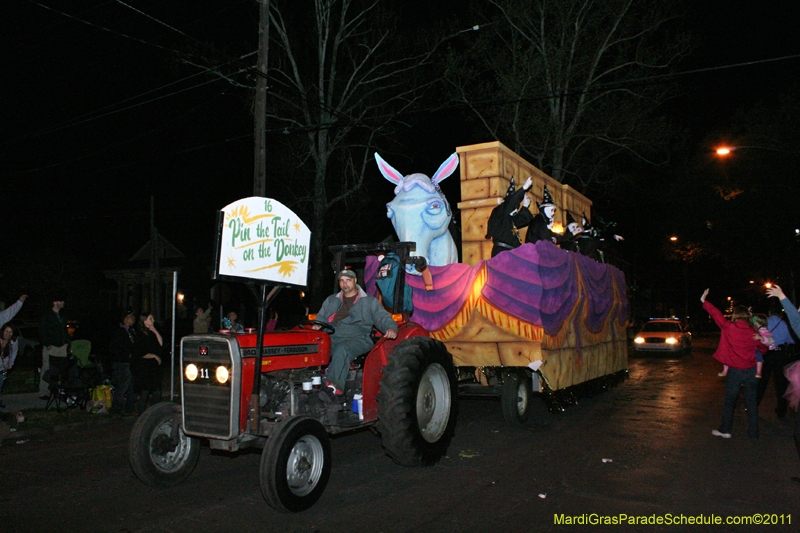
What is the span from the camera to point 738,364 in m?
7.36

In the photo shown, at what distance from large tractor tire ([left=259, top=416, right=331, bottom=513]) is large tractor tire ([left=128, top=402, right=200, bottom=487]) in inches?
50.7

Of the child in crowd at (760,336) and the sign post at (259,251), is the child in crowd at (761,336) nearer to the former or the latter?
the child in crowd at (760,336)

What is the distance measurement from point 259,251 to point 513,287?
12.4ft

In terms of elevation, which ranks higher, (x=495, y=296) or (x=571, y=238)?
(x=571, y=238)

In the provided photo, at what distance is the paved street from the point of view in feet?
15.0

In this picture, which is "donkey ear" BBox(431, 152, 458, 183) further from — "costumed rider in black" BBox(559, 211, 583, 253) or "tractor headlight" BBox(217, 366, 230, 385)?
"tractor headlight" BBox(217, 366, 230, 385)

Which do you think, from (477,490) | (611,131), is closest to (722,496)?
(477,490)

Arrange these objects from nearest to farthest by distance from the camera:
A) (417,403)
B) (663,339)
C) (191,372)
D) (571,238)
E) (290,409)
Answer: (191,372) → (290,409) → (417,403) → (571,238) → (663,339)

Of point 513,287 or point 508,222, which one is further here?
point 508,222

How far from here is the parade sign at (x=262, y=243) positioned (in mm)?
4629

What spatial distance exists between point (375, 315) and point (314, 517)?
210 cm

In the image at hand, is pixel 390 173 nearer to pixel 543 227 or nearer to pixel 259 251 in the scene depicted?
pixel 543 227

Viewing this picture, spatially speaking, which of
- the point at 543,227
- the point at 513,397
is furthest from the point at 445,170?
the point at 513,397

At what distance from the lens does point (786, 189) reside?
25.9 meters
